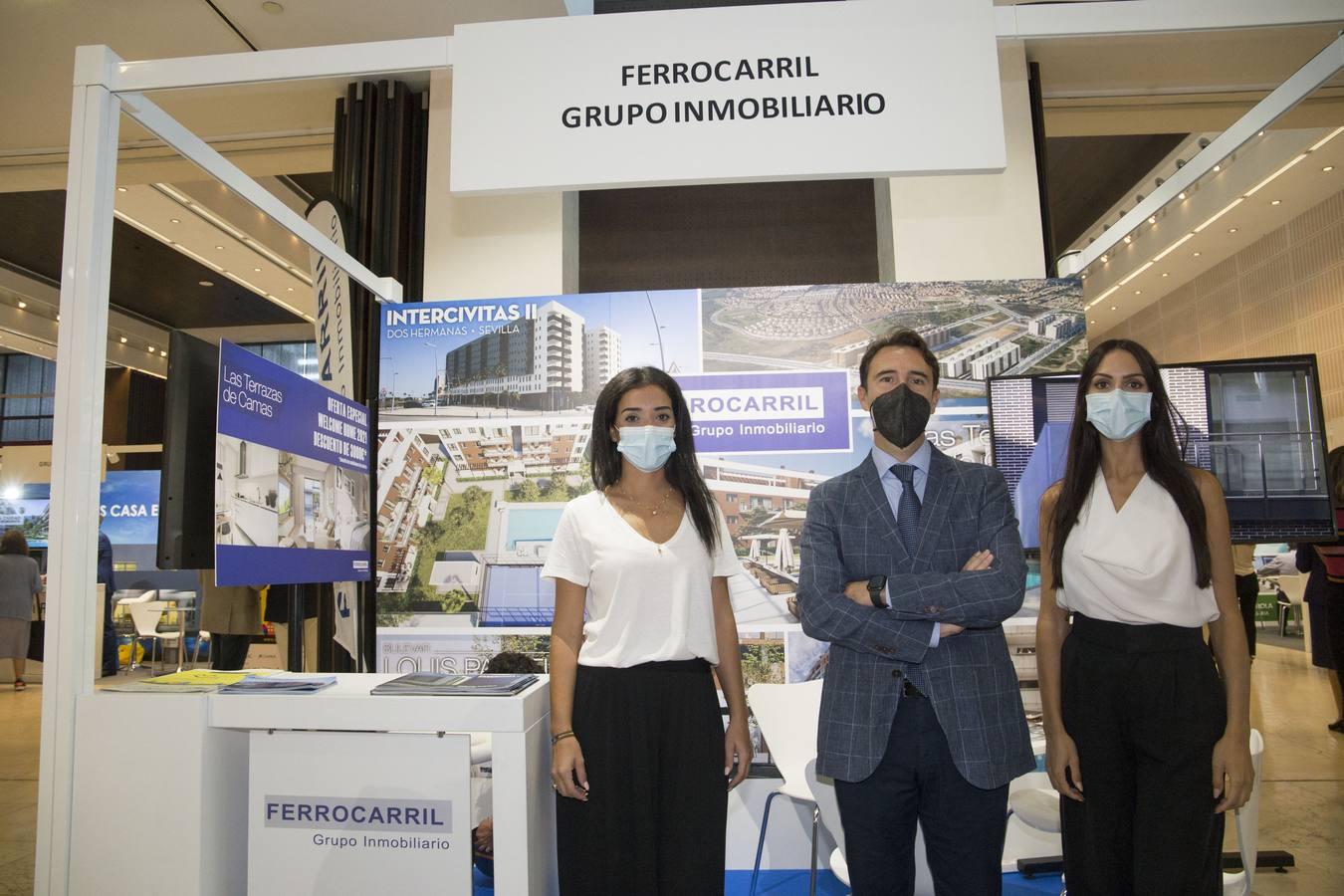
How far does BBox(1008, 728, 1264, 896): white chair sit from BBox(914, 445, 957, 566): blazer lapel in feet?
3.44

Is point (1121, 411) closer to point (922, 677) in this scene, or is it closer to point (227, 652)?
point (922, 677)

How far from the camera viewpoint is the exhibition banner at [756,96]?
2246 millimetres

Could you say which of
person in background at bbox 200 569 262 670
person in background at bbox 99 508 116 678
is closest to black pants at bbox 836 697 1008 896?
person in background at bbox 200 569 262 670

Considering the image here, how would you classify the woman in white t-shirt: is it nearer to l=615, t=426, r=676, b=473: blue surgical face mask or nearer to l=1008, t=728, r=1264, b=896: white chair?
l=615, t=426, r=676, b=473: blue surgical face mask

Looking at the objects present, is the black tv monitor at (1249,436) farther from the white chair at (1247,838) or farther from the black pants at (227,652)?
the black pants at (227,652)

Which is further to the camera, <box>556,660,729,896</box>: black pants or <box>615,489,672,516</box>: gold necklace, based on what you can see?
<box>615,489,672,516</box>: gold necklace

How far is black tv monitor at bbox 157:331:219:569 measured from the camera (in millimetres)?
2727

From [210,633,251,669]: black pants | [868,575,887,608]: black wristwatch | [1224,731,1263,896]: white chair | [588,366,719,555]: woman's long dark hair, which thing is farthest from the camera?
[210,633,251,669]: black pants

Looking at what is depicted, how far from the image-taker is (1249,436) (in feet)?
11.5

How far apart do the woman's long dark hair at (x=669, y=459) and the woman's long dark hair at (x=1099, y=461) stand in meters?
0.88

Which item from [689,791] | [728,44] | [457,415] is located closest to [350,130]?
[457,415]

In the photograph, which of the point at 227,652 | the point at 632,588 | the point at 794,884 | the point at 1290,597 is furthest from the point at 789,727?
the point at 1290,597

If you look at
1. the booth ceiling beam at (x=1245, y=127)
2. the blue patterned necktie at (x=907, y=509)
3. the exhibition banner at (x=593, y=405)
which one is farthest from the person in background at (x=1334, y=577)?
the blue patterned necktie at (x=907, y=509)

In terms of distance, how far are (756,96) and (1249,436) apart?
2.59m
